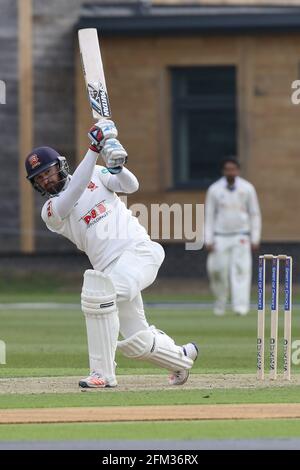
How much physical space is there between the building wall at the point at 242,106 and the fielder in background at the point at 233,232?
220 inches

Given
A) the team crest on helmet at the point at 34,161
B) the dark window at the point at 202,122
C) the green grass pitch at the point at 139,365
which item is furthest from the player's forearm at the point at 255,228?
the team crest on helmet at the point at 34,161

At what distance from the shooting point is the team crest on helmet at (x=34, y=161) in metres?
9.98

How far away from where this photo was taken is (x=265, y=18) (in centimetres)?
2422

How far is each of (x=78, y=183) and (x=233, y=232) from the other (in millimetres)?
9227

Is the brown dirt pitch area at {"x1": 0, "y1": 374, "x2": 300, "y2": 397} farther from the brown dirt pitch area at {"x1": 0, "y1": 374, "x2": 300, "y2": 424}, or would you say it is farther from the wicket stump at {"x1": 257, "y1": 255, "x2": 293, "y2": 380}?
the wicket stump at {"x1": 257, "y1": 255, "x2": 293, "y2": 380}

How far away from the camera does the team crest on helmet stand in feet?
32.7

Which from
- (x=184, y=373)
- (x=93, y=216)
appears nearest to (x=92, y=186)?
(x=93, y=216)

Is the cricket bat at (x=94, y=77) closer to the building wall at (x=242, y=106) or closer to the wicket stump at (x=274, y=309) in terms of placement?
the wicket stump at (x=274, y=309)

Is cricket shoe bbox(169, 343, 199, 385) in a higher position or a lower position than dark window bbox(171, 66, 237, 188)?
lower

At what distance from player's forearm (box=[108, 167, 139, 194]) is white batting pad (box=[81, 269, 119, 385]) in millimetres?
573

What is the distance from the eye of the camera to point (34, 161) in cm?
998

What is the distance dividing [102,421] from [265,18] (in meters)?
16.5

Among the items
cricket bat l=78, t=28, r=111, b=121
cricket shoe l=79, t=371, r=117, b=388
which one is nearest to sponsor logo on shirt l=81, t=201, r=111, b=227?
cricket bat l=78, t=28, r=111, b=121
